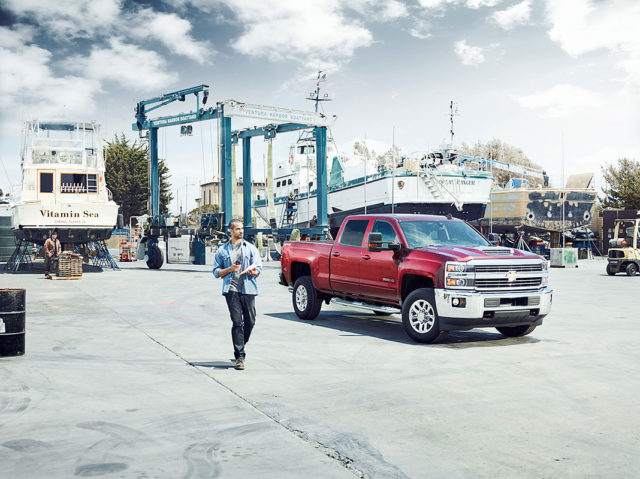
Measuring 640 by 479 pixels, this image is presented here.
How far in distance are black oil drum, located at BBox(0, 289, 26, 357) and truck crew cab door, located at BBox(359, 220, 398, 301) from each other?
17.5 feet

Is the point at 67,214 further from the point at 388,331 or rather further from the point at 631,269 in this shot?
the point at 631,269

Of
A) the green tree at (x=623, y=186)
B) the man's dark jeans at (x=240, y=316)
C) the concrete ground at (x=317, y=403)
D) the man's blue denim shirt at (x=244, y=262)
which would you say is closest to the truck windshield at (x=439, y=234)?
the concrete ground at (x=317, y=403)

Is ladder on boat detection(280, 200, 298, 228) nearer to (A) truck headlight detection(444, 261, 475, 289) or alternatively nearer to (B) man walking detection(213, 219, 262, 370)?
(A) truck headlight detection(444, 261, 475, 289)

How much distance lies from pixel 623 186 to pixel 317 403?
5791 cm

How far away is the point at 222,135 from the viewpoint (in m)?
29.0

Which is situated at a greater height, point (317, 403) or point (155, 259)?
point (155, 259)

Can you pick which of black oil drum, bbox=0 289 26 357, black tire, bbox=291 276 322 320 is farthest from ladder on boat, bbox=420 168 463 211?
black oil drum, bbox=0 289 26 357

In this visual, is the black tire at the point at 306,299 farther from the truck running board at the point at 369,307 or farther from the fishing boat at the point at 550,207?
the fishing boat at the point at 550,207

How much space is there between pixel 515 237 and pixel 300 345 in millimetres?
40256

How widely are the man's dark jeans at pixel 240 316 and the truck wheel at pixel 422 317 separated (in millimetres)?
2970

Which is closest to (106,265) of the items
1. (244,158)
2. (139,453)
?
(244,158)

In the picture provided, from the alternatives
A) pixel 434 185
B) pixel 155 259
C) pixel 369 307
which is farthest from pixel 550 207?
pixel 369 307

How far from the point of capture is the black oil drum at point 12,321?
8219 mm

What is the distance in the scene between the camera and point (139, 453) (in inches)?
190
